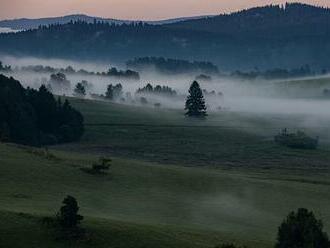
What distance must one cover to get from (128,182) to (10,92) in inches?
2244

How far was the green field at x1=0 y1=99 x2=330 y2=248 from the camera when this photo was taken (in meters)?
43.5

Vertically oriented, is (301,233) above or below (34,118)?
below

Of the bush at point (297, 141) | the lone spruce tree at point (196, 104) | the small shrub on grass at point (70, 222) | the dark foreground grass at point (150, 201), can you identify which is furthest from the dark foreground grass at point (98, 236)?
the lone spruce tree at point (196, 104)

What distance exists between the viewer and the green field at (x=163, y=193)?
1711 inches

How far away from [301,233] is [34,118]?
3441 inches

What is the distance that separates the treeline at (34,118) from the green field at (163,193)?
5.32m

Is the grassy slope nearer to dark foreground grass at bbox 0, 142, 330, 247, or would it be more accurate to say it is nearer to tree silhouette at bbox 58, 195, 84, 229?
dark foreground grass at bbox 0, 142, 330, 247

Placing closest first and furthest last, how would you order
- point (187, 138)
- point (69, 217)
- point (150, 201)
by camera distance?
point (69, 217), point (150, 201), point (187, 138)

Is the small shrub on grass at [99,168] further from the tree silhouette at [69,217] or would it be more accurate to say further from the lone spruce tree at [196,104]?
the lone spruce tree at [196,104]

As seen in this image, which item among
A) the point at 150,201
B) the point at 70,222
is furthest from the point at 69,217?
the point at 150,201

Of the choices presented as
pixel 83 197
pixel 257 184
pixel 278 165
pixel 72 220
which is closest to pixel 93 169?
pixel 83 197

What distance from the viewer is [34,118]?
122 meters

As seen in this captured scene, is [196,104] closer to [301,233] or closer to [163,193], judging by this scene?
[163,193]

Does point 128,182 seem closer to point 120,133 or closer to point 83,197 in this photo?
point 83,197
